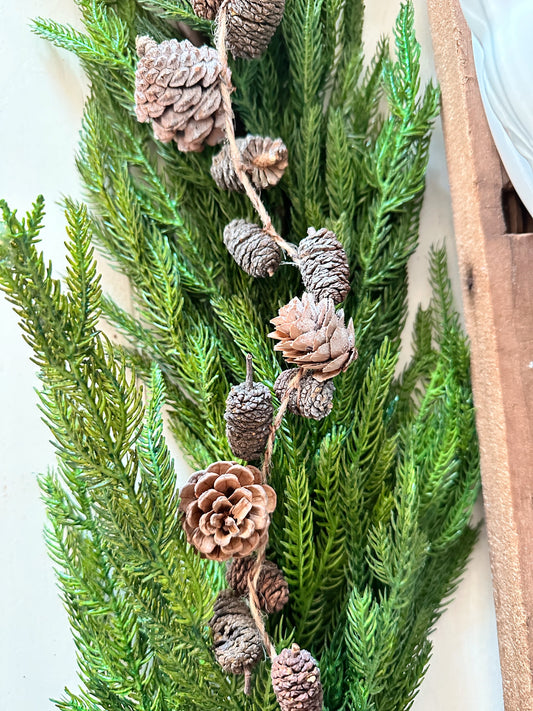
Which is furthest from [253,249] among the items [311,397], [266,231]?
[311,397]

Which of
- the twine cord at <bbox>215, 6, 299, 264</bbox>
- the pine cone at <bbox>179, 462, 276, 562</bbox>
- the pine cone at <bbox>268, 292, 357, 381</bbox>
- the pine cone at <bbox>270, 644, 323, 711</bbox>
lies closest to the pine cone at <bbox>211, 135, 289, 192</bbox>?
the twine cord at <bbox>215, 6, 299, 264</bbox>

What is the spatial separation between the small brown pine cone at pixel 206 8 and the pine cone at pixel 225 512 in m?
0.39

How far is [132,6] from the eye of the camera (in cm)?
62

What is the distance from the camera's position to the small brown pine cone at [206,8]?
548 mm

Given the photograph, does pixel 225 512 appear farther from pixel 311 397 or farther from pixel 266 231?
pixel 266 231

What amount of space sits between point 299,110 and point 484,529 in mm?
449

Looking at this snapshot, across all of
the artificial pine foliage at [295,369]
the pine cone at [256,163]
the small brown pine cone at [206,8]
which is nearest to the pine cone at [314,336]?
the artificial pine foliage at [295,369]

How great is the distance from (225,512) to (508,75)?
0.40 metres

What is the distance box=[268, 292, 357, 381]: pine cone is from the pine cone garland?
23mm

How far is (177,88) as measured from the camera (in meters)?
0.53

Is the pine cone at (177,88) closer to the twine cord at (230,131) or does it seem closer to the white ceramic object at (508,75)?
the twine cord at (230,131)

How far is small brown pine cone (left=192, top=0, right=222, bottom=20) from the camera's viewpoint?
0.55 meters

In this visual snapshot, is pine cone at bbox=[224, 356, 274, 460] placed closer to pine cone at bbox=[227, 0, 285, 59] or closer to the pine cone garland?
the pine cone garland

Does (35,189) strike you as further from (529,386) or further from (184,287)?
(529,386)
